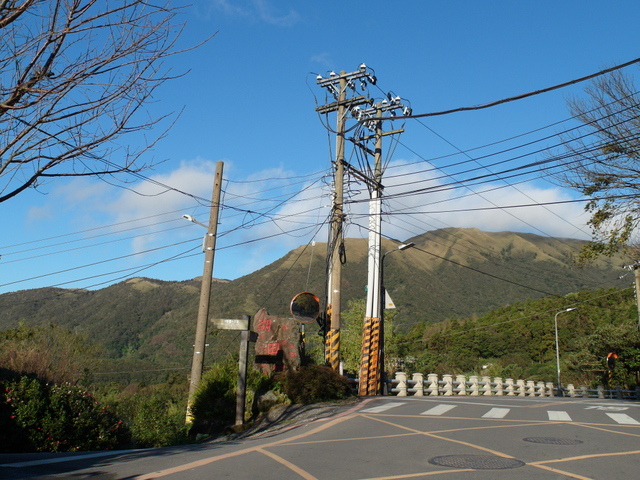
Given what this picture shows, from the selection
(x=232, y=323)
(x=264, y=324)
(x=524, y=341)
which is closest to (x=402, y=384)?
(x=264, y=324)

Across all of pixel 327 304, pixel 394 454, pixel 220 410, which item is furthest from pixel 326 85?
pixel 394 454

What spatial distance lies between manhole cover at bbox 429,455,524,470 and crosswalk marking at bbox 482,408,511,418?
5601mm

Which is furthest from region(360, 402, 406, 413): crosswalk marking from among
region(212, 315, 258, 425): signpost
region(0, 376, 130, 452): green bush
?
region(0, 376, 130, 452): green bush

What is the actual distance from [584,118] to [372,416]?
10.1m

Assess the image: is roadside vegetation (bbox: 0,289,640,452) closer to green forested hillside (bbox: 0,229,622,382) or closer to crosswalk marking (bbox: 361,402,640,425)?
crosswalk marking (bbox: 361,402,640,425)

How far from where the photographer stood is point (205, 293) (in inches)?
695

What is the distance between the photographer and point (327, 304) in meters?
18.9

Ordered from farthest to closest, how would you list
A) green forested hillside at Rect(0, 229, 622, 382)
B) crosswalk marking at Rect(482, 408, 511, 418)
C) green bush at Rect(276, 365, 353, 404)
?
green forested hillside at Rect(0, 229, 622, 382)
green bush at Rect(276, 365, 353, 404)
crosswalk marking at Rect(482, 408, 511, 418)

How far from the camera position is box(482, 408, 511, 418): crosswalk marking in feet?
44.3

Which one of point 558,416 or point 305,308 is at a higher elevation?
point 305,308

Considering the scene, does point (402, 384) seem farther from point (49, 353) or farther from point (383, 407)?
point (49, 353)

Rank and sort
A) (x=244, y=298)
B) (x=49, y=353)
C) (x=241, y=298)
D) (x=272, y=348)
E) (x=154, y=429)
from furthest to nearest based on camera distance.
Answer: (x=241, y=298), (x=244, y=298), (x=49, y=353), (x=272, y=348), (x=154, y=429)

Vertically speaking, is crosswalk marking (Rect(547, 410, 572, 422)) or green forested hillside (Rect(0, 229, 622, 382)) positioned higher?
green forested hillside (Rect(0, 229, 622, 382))

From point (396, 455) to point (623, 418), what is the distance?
7308 millimetres
